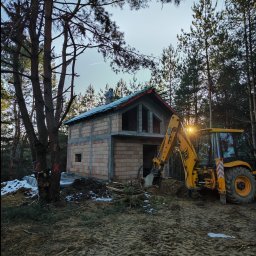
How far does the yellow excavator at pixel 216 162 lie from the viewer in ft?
30.1

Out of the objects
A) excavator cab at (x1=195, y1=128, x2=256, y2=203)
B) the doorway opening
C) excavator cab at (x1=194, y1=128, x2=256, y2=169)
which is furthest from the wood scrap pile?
the doorway opening

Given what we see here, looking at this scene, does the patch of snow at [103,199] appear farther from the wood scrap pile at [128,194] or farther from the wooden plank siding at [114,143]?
the wooden plank siding at [114,143]

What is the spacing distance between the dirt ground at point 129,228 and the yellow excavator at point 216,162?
0.63 m

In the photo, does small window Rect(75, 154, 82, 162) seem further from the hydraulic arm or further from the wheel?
the wheel

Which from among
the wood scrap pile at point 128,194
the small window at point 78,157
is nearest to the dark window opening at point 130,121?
the small window at point 78,157

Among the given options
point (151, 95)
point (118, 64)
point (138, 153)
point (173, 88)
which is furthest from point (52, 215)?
point (173, 88)

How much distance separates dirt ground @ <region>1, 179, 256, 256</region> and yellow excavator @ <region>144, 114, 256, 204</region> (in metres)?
0.63

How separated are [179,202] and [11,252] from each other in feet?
20.2

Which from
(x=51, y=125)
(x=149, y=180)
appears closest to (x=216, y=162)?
(x=149, y=180)

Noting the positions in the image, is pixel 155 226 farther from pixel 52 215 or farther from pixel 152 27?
pixel 152 27

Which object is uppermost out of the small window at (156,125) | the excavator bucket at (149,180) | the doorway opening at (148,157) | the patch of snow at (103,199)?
the small window at (156,125)

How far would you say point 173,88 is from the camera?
89.7ft

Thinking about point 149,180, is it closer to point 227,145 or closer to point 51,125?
point 227,145

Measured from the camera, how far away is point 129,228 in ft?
20.3
